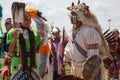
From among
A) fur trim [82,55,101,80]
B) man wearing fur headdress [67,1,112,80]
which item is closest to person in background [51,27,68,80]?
man wearing fur headdress [67,1,112,80]

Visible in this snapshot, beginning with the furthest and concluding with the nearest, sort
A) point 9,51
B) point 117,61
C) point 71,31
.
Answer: point 117,61 < point 71,31 < point 9,51

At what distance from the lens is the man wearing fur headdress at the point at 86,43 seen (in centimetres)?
803

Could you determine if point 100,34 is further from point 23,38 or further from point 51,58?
point 51,58

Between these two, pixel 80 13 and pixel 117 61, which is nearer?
pixel 80 13

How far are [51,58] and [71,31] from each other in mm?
2678

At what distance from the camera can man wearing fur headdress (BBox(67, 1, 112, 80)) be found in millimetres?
8031

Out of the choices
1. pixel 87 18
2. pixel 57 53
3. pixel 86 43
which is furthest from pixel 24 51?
pixel 57 53

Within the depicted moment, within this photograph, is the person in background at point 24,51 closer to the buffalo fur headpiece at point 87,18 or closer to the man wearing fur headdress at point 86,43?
the man wearing fur headdress at point 86,43

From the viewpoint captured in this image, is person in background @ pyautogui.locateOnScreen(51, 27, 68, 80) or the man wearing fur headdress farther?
person in background @ pyautogui.locateOnScreen(51, 27, 68, 80)

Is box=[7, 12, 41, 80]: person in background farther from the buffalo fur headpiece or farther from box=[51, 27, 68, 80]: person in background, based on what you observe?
box=[51, 27, 68, 80]: person in background

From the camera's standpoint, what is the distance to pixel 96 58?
318 inches

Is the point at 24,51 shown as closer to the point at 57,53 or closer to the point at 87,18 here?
the point at 87,18

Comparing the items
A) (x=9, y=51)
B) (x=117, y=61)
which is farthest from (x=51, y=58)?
(x=9, y=51)

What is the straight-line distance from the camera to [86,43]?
26.9 ft
